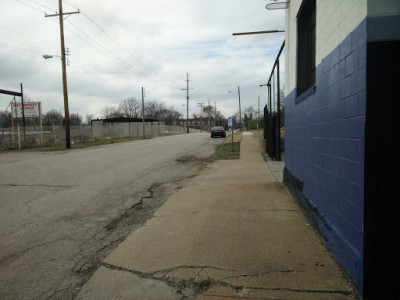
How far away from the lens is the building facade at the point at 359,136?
2.50 metres

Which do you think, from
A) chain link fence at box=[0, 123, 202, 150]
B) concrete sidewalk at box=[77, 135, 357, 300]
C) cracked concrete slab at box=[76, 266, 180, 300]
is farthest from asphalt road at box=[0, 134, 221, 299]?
chain link fence at box=[0, 123, 202, 150]

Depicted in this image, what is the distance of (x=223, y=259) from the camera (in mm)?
3559

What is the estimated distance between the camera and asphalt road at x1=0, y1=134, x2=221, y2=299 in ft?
11.0

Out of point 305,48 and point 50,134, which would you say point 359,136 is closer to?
point 305,48

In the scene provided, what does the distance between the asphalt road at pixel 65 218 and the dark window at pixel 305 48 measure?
370 cm

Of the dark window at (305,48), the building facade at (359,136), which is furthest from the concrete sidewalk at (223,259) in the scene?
the dark window at (305,48)

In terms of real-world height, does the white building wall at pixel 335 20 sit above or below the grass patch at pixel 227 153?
above

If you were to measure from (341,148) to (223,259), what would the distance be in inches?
68.5

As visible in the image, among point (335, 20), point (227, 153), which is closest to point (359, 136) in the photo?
point (335, 20)

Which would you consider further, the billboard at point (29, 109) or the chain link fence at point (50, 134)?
the billboard at point (29, 109)

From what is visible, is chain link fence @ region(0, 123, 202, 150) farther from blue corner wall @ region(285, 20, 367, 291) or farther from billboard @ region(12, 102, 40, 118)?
blue corner wall @ region(285, 20, 367, 291)

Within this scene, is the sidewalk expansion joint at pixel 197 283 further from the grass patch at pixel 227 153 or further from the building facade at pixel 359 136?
the grass patch at pixel 227 153

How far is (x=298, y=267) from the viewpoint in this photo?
332cm

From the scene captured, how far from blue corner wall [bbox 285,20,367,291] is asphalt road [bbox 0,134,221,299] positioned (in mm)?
2657
